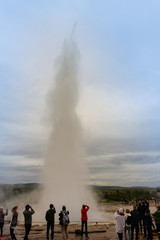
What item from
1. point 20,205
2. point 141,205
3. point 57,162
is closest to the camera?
point 141,205

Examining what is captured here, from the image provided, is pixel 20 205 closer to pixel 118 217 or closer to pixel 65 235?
pixel 65 235

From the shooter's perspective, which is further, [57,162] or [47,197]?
[57,162]

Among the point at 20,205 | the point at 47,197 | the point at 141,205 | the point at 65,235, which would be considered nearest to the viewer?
the point at 65,235

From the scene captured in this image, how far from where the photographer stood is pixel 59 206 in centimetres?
2081

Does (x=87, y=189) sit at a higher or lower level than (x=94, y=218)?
higher

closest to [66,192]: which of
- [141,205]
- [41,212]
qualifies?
[41,212]

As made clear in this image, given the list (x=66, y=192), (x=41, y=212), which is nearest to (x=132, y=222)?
(x=41, y=212)

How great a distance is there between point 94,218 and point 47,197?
572 cm

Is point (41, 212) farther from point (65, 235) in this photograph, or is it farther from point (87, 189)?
point (65, 235)

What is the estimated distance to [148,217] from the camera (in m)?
11.1

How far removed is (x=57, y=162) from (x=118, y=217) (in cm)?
1803

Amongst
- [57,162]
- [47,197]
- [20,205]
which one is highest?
[57,162]

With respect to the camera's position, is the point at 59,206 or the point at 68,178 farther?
the point at 68,178

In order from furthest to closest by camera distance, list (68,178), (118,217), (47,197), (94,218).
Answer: (68,178)
(47,197)
(94,218)
(118,217)
